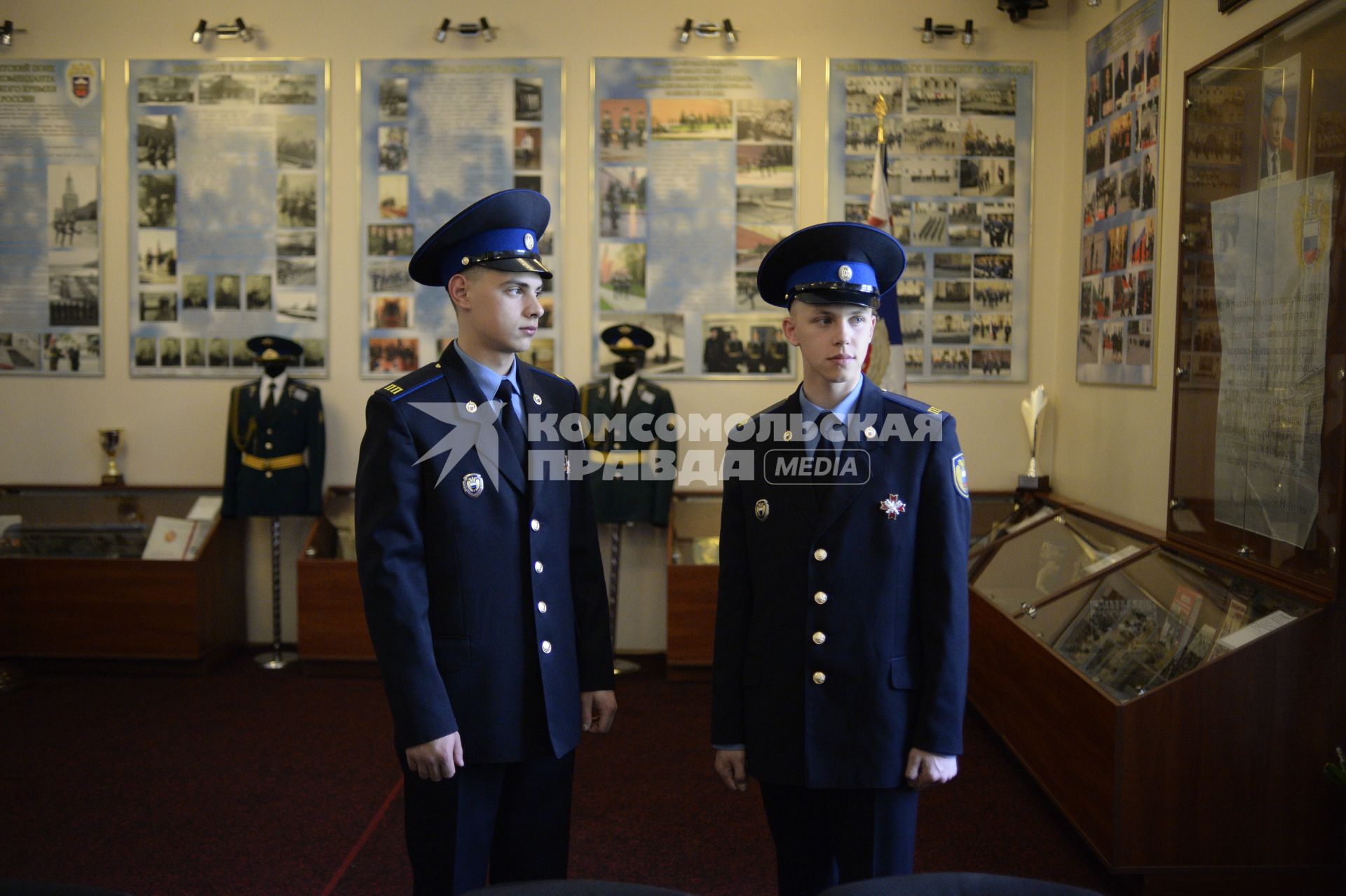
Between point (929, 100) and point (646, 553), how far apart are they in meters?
2.72

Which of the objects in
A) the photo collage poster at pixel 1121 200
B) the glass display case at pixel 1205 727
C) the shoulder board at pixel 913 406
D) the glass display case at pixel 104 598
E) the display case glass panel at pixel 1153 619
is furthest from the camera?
the glass display case at pixel 104 598

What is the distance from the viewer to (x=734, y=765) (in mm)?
1931

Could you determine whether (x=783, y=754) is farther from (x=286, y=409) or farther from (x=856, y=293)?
(x=286, y=409)


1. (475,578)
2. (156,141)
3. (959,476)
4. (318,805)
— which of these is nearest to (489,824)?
(475,578)

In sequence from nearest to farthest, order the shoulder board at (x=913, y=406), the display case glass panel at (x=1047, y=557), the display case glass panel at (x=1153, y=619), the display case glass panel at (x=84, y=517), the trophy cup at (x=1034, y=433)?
the shoulder board at (x=913, y=406)
the display case glass panel at (x=1153, y=619)
the display case glass panel at (x=1047, y=557)
the trophy cup at (x=1034, y=433)
the display case glass panel at (x=84, y=517)

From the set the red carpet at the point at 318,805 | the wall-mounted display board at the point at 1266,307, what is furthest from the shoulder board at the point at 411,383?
the wall-mounted display board at the point at 1266,307

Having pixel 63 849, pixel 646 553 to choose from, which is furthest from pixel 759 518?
pixel 646 553

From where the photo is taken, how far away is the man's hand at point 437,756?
1841 mm

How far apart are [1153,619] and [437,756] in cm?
225

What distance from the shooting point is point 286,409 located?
523cm

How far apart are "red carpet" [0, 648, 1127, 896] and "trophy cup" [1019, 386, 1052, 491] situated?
126 centimetres

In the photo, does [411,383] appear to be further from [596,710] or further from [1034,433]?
[1034,433]

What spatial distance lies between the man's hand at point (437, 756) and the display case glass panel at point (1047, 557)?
8.21ft

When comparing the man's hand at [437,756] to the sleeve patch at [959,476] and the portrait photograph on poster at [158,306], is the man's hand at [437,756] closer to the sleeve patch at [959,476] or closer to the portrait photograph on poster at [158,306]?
the sleeve patch at [959,476]
